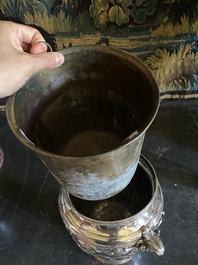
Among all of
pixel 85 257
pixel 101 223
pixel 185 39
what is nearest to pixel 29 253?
pixel 85 257

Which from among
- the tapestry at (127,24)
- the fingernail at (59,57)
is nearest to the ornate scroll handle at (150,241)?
the fingernail at (59,57)

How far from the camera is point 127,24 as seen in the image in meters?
0.98

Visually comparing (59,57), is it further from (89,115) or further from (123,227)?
(123,227)

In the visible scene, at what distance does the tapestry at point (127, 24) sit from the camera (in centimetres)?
93

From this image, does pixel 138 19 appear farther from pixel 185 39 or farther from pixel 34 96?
pixel 34 96

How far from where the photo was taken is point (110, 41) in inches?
40.3

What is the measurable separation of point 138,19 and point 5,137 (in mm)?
577

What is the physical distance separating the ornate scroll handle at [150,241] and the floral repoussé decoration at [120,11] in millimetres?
578

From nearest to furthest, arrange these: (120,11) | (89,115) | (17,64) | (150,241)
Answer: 1. (17,64)
2. (150,241)
3. (89,115)
4. (120,11)

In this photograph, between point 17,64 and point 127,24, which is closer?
point 17,64

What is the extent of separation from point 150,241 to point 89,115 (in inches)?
12.4

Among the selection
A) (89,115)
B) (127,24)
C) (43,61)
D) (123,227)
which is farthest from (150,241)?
(127,24)

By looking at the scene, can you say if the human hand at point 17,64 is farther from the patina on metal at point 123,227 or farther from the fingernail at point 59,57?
the patina on metal at point 123,227

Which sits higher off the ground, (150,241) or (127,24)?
(127,24)
